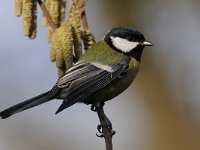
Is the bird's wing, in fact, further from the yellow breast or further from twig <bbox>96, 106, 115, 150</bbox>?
twig <bbox>96, 106, 115, 150</bbox>

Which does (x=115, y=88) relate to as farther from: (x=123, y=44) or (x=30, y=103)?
(x=30, y=103)

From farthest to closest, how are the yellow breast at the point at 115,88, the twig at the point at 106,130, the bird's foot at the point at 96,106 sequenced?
the yellow breast at the point at 115,88, the bird's foot at the point at 96,106, the twig at the point at 106,130

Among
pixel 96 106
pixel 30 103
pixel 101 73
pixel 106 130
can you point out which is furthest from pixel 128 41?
pixel 106 130

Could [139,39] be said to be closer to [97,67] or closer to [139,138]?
[97,67]

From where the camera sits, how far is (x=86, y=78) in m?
2.76

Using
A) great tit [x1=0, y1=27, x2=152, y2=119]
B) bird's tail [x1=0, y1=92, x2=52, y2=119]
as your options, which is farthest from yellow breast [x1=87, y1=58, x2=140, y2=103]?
bird's tail [x1=0, y1=92, x2=52, y2=119]

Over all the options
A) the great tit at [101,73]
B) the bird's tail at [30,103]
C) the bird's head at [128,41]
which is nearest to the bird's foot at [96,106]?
the great tit at [101,73]

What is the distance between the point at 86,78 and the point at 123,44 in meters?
0.25

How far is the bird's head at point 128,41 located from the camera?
2854 millimetres

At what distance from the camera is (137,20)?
4344mm

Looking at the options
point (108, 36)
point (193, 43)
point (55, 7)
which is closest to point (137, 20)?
point (193, 43)

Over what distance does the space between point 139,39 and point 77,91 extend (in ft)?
1.41

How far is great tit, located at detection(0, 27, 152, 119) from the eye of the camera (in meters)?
2.64

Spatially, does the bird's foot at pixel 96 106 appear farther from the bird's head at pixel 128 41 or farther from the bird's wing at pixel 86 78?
the bird's head at pixel 128 41
